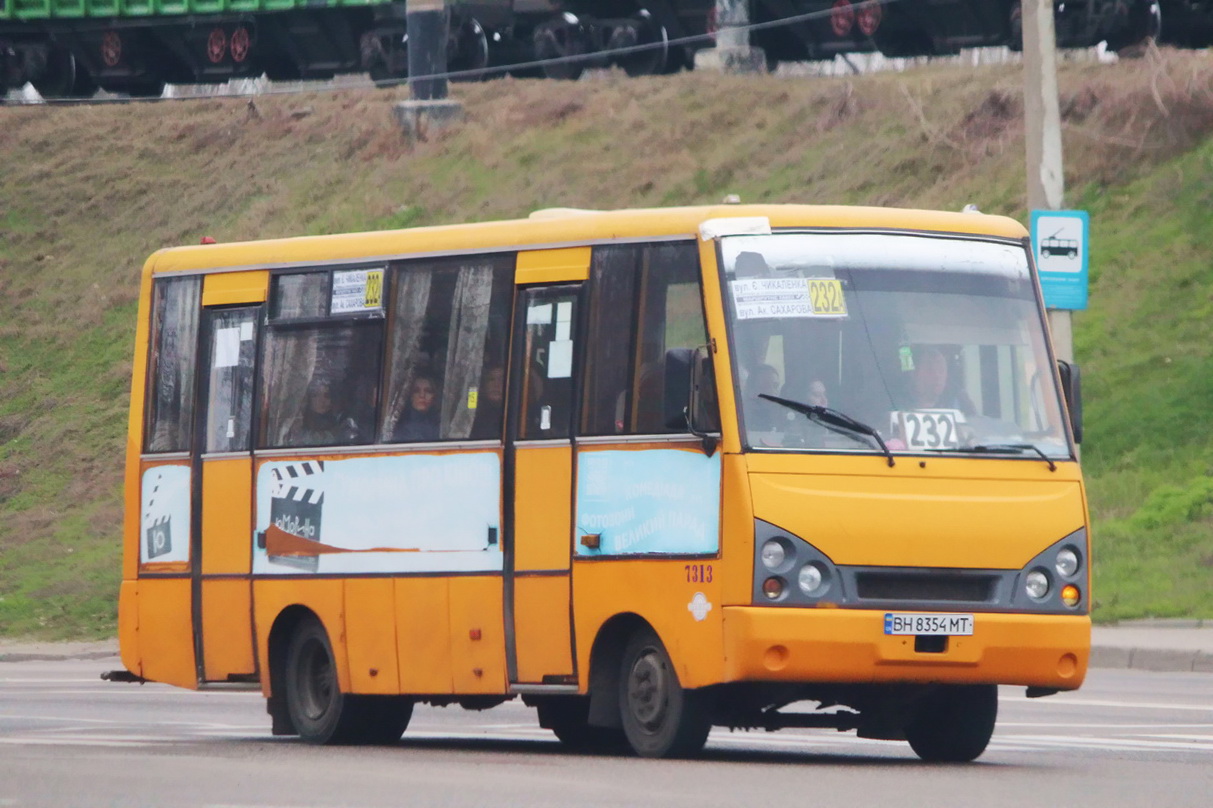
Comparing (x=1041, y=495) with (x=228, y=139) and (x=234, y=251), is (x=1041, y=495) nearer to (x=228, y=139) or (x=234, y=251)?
(x=234, y=251)

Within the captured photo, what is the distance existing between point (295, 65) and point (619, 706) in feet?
123

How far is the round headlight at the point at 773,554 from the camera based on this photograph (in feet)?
37.3

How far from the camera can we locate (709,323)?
11898 millimetres

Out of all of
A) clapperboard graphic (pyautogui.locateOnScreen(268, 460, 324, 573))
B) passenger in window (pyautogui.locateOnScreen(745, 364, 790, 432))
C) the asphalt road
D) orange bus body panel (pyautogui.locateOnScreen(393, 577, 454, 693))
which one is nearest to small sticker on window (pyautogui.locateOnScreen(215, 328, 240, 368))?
clapperboard graphic (pyautogui.locateOnScreen(268, 460, 324, 573))

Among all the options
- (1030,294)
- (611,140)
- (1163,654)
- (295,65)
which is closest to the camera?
(1030,294)

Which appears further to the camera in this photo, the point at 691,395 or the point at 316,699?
the point at 316,699

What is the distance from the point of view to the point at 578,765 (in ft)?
39.2

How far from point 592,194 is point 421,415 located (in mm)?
27448

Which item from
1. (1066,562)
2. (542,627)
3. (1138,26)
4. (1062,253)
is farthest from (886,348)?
(1138,26)

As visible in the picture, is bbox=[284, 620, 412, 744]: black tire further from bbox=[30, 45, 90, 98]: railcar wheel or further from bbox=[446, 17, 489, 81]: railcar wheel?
bbox=[30, 45, 90, 98]: railcar wheel

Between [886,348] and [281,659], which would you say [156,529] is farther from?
[886,348]

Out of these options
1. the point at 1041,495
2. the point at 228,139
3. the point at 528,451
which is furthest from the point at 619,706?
the point at 228,139

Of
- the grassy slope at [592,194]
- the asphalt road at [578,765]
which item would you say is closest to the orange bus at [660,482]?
the asphalt road at [578,765]

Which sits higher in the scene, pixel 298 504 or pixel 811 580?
pixel 298 504
